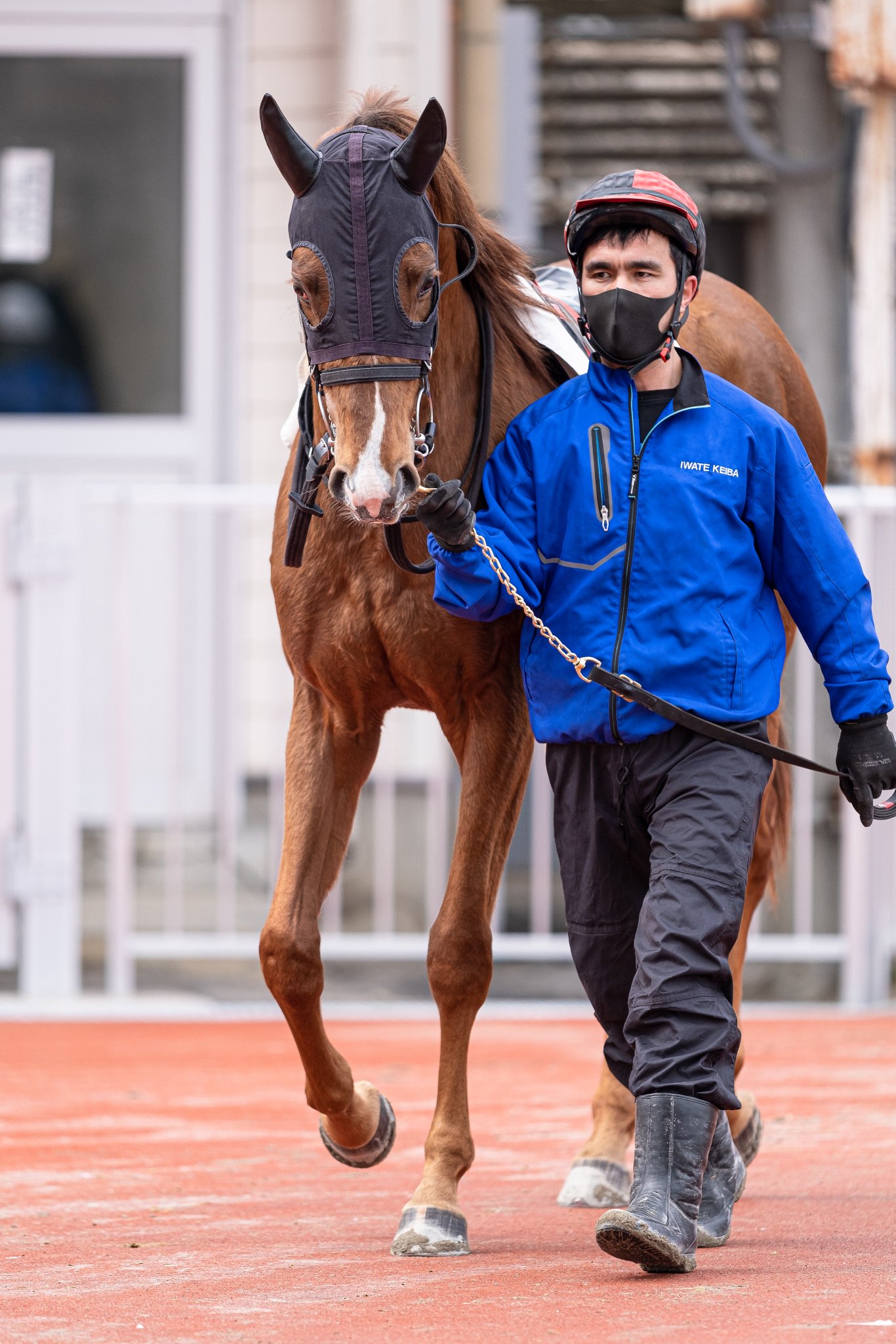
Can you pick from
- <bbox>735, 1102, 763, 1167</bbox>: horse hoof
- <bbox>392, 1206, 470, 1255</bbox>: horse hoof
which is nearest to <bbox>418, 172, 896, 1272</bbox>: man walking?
<bbox>392, 1206, 470, 1255</bbox>: horse hoof

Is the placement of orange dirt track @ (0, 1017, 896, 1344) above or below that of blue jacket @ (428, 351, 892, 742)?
below

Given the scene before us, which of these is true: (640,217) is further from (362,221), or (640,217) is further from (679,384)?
(362,221)

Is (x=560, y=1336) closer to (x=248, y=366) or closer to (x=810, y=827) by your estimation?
(x=810, y=827)

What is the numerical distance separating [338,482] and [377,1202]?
185 cm

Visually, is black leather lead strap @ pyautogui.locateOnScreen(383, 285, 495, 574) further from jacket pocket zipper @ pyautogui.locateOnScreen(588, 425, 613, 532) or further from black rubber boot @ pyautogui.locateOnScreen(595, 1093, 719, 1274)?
black rubber boot @ pyautogui.locateOnScreen(595, 1093, 719, 1274)

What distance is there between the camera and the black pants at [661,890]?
11.8 feet

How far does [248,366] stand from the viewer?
892 cm

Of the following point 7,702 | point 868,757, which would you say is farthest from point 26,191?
point 868,757

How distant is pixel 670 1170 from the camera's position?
358cm

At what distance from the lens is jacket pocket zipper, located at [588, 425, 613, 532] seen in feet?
12.6

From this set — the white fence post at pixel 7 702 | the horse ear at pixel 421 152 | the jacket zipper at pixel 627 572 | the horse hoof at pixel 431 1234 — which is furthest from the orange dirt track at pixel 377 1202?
the horse ear at pixel 421 152

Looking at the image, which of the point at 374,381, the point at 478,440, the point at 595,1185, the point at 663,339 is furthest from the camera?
the point at 595,1185

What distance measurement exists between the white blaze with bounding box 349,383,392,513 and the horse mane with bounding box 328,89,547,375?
Result: 651 millimetres

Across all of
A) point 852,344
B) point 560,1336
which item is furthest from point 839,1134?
point 852,344
